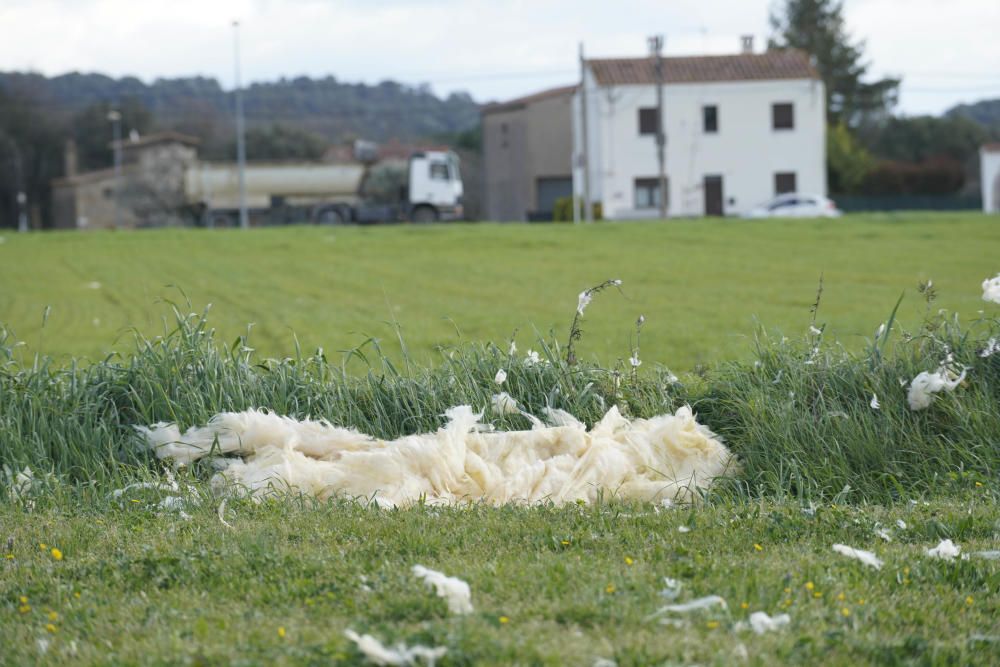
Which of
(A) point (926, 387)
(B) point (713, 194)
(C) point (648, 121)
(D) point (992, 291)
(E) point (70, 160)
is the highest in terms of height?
(E) point (70, 160)

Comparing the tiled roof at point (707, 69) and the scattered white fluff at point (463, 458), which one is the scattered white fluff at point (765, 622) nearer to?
the scattered white fluff at point (463, 458)

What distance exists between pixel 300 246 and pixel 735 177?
1157 inches

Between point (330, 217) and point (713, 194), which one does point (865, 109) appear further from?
point (330, 217)

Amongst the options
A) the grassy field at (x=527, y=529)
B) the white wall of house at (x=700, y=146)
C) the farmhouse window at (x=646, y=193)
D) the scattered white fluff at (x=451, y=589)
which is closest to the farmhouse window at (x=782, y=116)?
the white wall of house at (x=700, y=146)

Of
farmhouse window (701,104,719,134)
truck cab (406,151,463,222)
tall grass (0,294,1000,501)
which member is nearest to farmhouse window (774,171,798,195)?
farmhouse window (701,104,719,134)

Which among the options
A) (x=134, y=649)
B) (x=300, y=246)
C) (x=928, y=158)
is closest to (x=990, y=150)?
(x=928, y=158)

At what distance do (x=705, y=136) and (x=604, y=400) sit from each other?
5083 centimetres

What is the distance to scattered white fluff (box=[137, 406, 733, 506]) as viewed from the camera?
→ 574cm

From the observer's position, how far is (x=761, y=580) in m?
3.99

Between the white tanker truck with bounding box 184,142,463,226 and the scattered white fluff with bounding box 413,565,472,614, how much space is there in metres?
44.1

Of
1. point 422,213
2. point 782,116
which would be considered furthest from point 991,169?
point 422,213

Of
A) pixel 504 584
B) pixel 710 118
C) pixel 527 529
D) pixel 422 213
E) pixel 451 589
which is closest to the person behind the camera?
pixel 451 589

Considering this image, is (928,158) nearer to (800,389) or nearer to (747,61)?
(747,61)

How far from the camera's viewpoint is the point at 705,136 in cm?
5588
